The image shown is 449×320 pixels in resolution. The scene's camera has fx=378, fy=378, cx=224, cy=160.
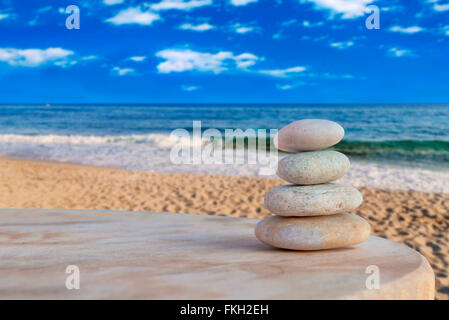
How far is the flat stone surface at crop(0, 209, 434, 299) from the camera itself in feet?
4.66

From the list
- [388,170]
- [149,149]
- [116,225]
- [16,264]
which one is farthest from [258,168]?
[16,264]

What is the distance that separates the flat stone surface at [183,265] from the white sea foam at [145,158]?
19.9ft

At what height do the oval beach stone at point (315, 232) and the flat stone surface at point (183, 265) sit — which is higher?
the oval beach stone at point (315, 232)

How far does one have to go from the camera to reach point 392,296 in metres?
1.42

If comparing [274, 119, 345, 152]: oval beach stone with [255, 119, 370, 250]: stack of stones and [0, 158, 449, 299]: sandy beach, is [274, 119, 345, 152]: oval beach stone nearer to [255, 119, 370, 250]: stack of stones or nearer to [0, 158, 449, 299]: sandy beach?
[255, 119, 370, 250]: stack of stones

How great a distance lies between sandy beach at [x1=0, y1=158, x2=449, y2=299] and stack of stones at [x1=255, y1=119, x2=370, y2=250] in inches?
80.2

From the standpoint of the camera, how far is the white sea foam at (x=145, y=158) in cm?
818

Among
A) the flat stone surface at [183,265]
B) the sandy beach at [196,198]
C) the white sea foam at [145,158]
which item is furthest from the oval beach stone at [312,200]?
the white sea foam at [145,158]

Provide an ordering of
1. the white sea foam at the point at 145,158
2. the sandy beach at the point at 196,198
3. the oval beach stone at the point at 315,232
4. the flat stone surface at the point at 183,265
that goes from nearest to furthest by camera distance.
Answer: the flat stone surface at the point at 183,265 → the oval beach stone at the point at 315,232 → the sandy beach at the point at 196,198 → the white sea foam at the point at 145,158

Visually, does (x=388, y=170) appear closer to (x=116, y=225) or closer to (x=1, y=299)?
(x=116, y=225)

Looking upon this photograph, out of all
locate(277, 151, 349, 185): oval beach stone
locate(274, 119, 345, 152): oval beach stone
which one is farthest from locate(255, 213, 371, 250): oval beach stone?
locate(274, 119, 345, 152): oval beach stone

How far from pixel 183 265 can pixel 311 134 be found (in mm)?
985

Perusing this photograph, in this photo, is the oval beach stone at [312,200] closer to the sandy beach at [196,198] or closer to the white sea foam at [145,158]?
the sandy beach at [196,198]

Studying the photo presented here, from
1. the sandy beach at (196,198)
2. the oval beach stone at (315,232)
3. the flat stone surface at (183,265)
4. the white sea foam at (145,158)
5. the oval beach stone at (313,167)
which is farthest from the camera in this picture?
the white sea foam at (145,158)
